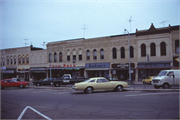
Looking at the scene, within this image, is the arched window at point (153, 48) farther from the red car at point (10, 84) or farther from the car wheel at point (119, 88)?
the red car at point (10, 84)

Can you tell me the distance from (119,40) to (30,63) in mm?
27168

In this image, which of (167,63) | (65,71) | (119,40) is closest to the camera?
(167,63)

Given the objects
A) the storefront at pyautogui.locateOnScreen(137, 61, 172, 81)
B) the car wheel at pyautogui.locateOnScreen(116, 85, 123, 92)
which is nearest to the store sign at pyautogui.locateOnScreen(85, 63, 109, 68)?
the storefront at pyautogui.locateOnScreen(137, 61, 172, 81)

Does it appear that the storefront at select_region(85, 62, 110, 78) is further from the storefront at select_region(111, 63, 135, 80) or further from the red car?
the red car

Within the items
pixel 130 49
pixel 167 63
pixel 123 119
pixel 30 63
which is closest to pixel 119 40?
pixel 130 49

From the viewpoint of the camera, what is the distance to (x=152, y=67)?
108ft

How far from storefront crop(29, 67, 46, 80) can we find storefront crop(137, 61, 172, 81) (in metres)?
24.6

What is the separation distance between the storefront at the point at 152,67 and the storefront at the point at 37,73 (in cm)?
2463

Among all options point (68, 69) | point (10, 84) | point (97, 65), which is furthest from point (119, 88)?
point (68, 69)

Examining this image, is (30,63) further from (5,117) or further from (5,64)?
(5,117)

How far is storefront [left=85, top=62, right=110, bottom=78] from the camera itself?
38569 mm

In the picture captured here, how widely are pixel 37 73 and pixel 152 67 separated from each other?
100 feet

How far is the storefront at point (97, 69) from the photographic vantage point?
127 feet

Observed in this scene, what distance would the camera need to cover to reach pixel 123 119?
24.2 feet
